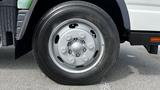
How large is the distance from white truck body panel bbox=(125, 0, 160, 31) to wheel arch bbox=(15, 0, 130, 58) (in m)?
0.07

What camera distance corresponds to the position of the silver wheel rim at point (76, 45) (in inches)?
153

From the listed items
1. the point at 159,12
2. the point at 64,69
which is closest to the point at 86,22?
the point at 64,69

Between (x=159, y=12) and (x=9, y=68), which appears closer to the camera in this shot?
(x=159, y=12)

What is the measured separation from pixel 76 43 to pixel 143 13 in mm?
880

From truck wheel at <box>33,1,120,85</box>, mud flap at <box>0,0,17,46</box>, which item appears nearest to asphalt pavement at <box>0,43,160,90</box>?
truck wheel at <box>33,1,120,85</box>

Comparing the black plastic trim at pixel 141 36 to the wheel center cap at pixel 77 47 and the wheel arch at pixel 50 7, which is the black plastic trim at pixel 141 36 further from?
the wheel center cap at pixel 77 47

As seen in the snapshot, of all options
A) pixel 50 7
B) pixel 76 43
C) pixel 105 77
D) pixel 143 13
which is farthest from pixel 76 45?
pixel 143 13

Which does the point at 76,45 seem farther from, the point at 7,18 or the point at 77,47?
the point at 7,18

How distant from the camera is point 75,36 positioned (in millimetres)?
3891

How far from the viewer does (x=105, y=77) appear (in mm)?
4328

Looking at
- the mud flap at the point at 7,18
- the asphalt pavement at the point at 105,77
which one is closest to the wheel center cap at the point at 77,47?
the asphalt pavement at the point at 105,77

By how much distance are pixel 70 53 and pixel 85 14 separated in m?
0.51

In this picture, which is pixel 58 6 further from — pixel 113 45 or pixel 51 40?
pixel 113 45

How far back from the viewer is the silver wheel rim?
153 inches
